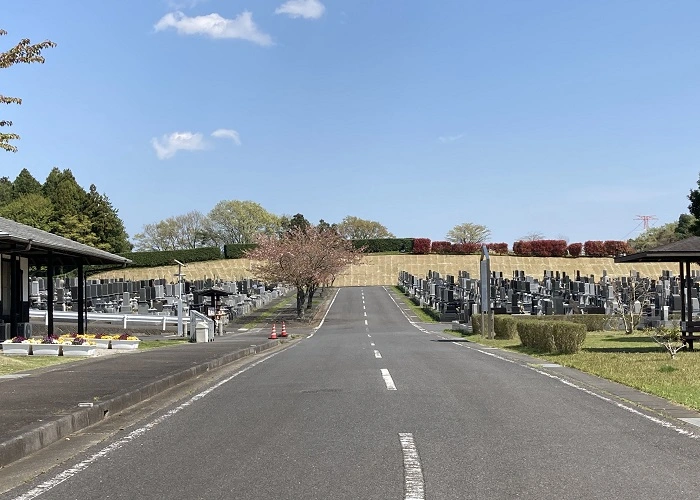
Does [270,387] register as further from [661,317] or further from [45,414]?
[661,317]

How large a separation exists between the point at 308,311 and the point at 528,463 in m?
49.2

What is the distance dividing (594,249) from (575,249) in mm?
2419

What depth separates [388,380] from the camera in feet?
41.0

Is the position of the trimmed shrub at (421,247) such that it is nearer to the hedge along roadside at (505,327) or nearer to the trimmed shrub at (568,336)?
the hedge along roadside at (505,327)

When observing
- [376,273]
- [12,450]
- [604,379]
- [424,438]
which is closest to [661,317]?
[604,379]

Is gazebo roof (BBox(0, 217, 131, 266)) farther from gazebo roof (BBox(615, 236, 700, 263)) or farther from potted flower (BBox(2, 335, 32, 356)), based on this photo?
gazebo roof (BBox(615, 236, 700, 263))

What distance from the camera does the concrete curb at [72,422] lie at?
7020 mm

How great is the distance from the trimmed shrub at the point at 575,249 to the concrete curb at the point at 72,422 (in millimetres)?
88181

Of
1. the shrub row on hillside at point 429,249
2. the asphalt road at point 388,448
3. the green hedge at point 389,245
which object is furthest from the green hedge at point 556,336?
the green hedge at point 389,245

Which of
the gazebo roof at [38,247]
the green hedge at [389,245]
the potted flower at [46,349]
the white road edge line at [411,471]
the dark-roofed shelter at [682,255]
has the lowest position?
the potted flower at [46,349]

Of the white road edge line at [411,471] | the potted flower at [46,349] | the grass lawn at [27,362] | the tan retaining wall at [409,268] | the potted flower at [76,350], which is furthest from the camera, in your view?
the tan retaining wall at [409,268]

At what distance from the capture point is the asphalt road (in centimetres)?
556

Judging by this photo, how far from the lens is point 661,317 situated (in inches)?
1202

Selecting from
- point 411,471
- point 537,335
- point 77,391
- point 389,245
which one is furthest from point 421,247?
point 411,471
